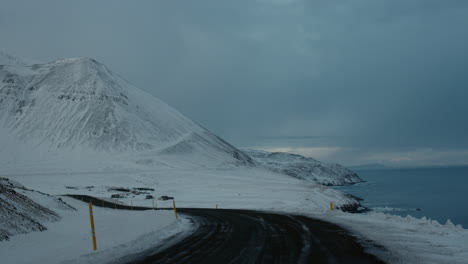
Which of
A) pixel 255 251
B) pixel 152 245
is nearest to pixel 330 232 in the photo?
pixel 255 251

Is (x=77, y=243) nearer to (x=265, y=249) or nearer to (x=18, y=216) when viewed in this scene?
(x=18, y=216)

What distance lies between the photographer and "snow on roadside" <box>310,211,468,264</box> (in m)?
9.20

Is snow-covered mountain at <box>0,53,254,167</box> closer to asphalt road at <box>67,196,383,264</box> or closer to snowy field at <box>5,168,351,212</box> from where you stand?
snowy field at <box>5,168,351,212</box>

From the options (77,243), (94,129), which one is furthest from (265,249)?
(94,129)

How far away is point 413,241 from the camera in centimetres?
1186

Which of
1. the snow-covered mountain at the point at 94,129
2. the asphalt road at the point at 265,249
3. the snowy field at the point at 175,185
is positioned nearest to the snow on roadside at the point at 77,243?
the asphalt road at the point at 265,249

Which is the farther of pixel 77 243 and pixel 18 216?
pixel 18 216

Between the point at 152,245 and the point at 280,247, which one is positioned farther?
the point at 152,245

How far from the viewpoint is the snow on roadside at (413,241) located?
9.20 meters

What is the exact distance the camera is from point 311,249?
10.9 metres

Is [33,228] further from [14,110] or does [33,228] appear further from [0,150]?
[14,110]

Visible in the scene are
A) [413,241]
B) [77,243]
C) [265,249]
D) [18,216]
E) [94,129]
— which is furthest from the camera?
[94,129]

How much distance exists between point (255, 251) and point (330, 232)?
504 cm

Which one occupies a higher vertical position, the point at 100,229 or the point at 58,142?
the point at 58,142
